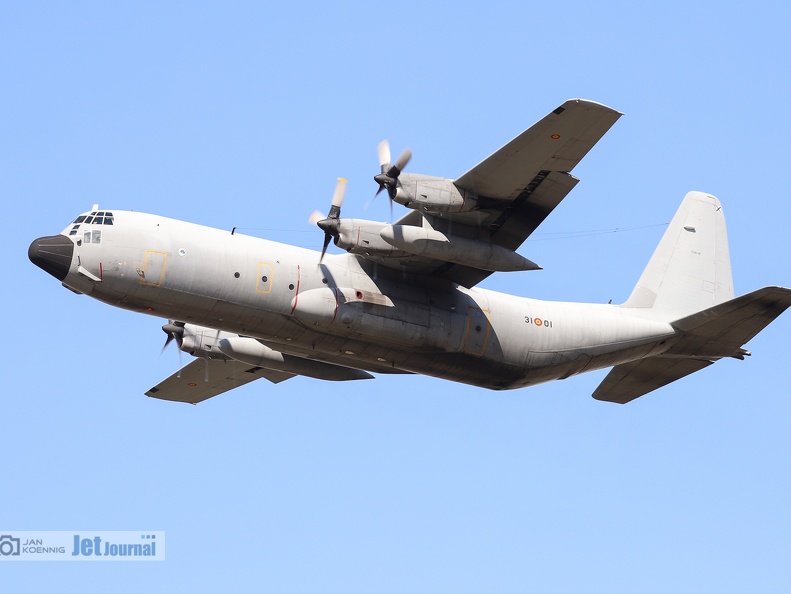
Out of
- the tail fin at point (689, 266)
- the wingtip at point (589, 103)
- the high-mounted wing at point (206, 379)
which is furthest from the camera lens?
the high-mounted wing at point (206, 379)

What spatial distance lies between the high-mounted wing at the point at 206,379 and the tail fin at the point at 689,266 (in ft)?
33.2

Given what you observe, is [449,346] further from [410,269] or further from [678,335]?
[678,335]

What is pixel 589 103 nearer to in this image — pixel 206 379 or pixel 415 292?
pixel 415 292

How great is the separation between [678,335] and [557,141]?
25.1 ft

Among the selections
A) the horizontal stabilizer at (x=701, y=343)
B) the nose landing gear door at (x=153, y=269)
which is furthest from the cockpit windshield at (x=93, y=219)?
the horizontal stabilizer at (x=701, y=343)

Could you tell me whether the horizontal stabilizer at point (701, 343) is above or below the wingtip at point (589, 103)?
below

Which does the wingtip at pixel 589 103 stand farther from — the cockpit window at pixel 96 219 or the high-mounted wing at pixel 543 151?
the cockpit window at pixel 96 219

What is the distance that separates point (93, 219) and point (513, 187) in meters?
9.21

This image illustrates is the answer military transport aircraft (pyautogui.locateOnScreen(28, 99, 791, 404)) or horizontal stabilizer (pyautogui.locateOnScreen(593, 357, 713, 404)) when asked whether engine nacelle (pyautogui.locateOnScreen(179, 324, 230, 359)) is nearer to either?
military transport aircraft (pyautogui.locateOnScreen(28, 99, 791, 404))

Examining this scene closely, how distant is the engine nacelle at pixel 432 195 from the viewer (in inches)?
1003

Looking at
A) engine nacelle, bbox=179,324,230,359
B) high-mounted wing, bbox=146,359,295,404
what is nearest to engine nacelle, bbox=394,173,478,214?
engine nacelle, bbox=179,324,230,359

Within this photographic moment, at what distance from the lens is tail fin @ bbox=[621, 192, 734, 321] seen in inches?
1236

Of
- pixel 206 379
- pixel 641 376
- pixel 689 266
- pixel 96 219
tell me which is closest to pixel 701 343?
pixel 641 376

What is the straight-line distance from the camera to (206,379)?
33.8m
